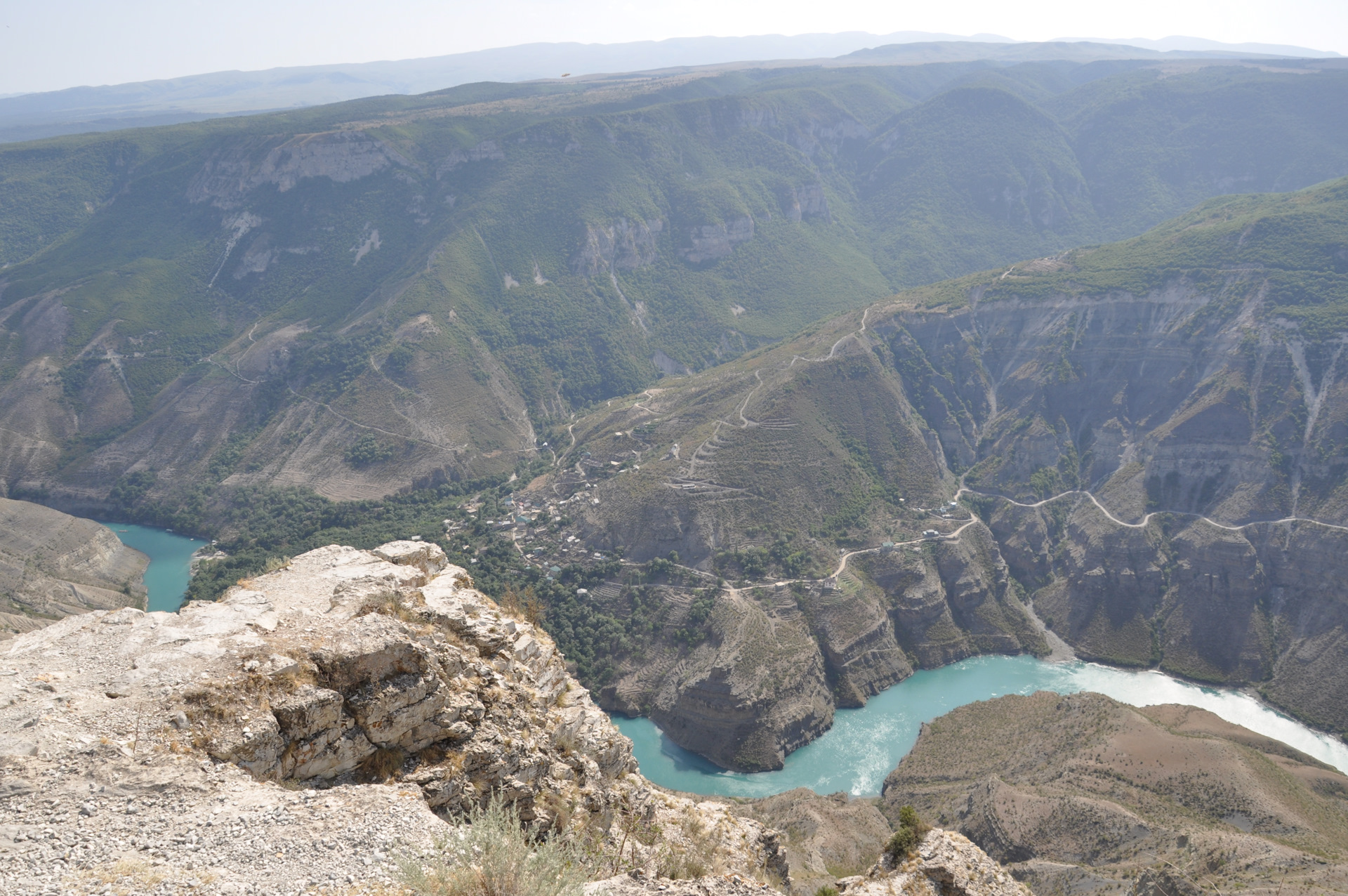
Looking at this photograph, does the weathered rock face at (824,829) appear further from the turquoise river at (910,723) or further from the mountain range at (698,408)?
the mountain range at (698,408)

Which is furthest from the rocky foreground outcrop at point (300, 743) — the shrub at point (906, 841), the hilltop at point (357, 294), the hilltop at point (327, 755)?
the hilltop at point (357, 294)

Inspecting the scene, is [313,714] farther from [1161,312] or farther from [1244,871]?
[1161,312]

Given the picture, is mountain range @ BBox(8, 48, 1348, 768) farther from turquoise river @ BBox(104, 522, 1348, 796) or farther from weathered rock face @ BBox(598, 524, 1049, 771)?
turquoise river @ BBox(104, 522, 1348, 796)

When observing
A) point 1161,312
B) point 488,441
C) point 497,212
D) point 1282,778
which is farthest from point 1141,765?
point 497,212

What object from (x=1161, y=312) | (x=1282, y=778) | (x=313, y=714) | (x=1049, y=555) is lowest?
(x=1049, y=555)

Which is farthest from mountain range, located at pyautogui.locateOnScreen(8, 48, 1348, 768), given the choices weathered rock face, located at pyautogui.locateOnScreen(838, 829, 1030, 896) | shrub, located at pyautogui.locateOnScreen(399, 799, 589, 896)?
shrub, located at pyautogui.locateOnScreen(399, 799, 589, 896)

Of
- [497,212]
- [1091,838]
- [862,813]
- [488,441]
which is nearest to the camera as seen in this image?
[1091,838]
